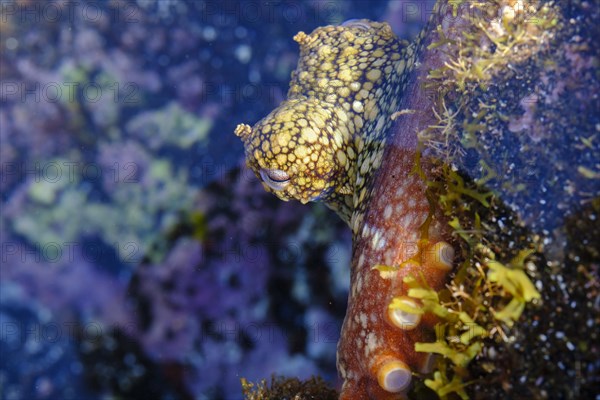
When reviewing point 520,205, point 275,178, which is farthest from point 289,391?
point 520,205

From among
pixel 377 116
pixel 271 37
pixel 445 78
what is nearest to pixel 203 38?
pixel 271 37

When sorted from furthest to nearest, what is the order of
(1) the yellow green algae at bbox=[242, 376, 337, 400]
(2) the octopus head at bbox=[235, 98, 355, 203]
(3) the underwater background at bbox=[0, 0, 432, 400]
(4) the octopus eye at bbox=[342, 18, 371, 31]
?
(3) the underwater background at bbox=[0, 0, 432, 400] → (4) the octopus eye at bbox=[342, 18, 371, 31] → (1) the yellow green algae at bbox=[242, 376, 337, 400] → (2) the octopus head at bbox=[235, 98, 355, 203]

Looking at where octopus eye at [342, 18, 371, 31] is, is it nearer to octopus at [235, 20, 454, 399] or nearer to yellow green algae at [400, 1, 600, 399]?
octopus at [235, 20, 454, 399]

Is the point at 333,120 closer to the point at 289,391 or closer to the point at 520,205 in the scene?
the point at 520,205

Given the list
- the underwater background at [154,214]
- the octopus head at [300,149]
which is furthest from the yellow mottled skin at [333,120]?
the underwater background at [154,214]

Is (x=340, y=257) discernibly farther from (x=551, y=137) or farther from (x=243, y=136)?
(x=551, y=137)

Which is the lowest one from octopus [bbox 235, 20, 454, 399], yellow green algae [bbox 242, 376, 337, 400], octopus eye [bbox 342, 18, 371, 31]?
yellow green algae [bbox 242, 376, 337, 400]

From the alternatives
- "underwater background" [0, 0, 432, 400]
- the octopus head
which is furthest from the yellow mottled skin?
"underwater background" [0, 0, 432, 400]
